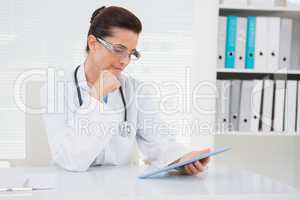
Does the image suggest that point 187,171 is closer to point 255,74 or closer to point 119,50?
point 119,50

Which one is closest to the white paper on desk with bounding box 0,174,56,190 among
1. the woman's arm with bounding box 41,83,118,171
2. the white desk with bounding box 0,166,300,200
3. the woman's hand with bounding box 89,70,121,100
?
the white desk with bounding box 0,166,300,200

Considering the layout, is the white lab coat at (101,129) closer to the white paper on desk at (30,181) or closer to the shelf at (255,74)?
the white paper on desk at (30,181)

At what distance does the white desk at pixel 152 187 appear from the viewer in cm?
87

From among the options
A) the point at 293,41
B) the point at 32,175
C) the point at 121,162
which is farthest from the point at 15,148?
the point at 293,41

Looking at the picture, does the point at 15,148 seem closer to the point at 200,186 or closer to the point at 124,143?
the point at 124,143

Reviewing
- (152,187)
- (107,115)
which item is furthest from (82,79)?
(152,187)

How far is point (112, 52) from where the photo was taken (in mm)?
1696

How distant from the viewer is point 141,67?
2154mm

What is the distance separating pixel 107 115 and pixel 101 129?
0.05 metres

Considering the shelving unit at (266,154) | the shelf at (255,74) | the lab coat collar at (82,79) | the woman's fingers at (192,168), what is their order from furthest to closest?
the shelving unit at (266,154), the shelf at (255,74), the lab coat collar at (82,79), the woman's fingers at (192,168)

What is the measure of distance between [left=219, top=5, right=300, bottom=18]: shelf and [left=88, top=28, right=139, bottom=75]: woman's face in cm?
51

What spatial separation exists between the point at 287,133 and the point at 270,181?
0.91m

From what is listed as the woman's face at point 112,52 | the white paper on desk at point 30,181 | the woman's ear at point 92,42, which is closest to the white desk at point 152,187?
the white paper on desk at point 30,181

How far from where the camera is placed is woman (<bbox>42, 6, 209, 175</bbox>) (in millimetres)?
1269
